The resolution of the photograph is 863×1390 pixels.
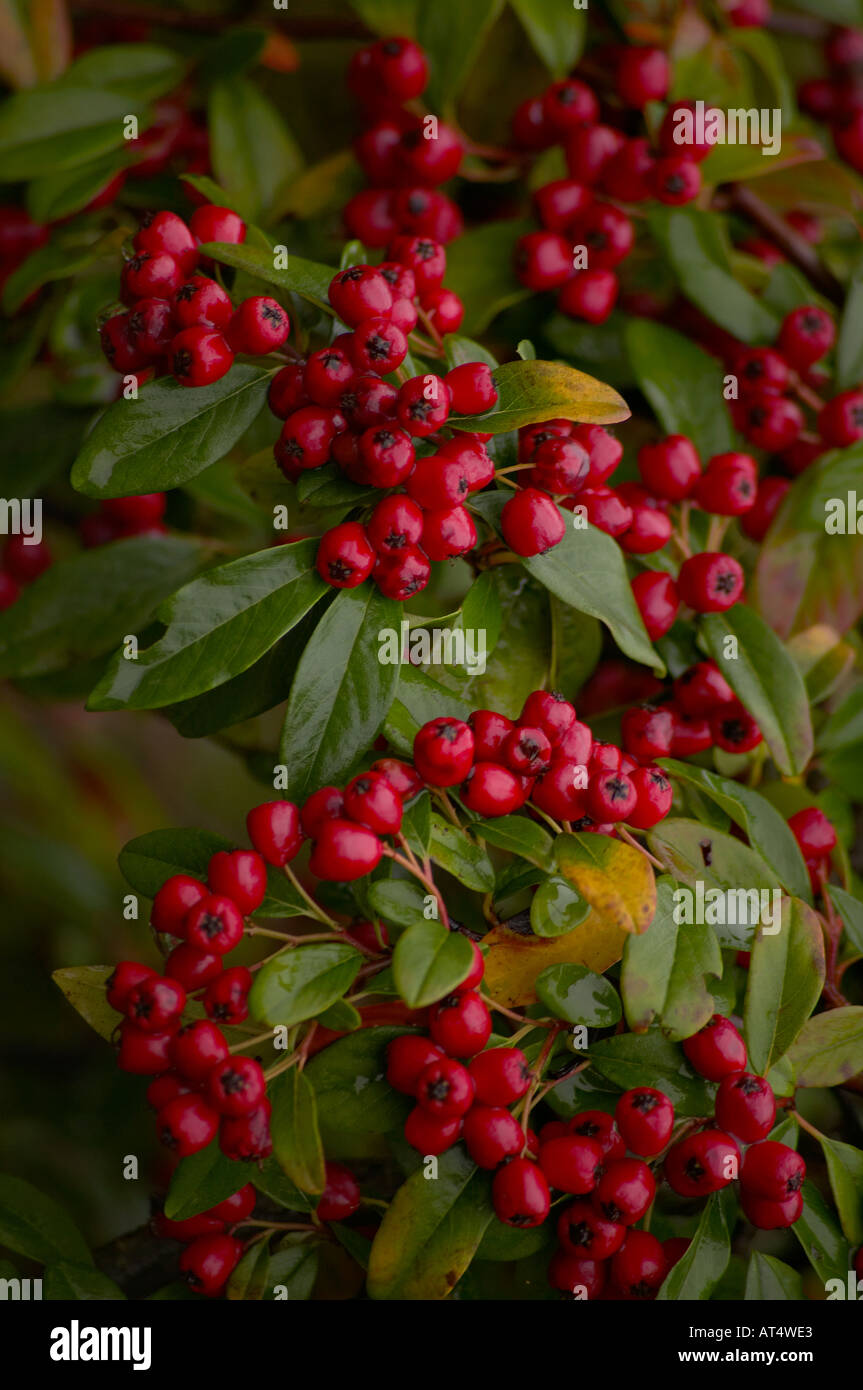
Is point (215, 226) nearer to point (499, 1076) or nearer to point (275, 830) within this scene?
point (275, 830)

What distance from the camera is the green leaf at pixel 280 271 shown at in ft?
2.78

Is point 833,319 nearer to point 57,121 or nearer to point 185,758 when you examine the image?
point 57,121

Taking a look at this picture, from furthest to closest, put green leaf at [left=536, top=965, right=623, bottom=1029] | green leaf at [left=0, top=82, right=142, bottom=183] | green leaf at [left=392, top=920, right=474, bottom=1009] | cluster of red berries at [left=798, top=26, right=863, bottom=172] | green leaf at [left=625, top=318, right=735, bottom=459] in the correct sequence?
cluster of red berries at [left=798, top=26, right=863, bottom=172] < green leaf at [left=0, top=82, right=142, bottom=183] < green leaf at [left=625, top=318, right=735, bottom=459] < green leaf at [left=536, top=965, right=623, bottom=1029] < green leaf at [left=392, top=920, right=474, bottom=1009]

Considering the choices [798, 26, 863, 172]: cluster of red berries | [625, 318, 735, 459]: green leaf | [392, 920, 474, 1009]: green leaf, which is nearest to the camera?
[392, 920, 474, 1009]: green leaf

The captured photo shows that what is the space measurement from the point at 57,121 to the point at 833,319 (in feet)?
3.05

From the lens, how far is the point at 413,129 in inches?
48.8

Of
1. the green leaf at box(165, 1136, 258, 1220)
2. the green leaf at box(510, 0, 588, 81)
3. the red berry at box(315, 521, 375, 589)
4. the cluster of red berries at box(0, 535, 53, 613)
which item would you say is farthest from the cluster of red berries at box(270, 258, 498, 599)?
the cluster of red berries at box(0, 535, 53, 613)

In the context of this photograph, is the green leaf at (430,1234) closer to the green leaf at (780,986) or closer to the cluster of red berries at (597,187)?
the green leaf at (780,986)

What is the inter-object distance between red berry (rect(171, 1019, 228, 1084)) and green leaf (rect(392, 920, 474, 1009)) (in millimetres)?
143

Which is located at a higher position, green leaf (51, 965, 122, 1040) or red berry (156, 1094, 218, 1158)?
green leaf (51, 965, 122, 1040)

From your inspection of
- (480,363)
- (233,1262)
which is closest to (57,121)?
(480,363)

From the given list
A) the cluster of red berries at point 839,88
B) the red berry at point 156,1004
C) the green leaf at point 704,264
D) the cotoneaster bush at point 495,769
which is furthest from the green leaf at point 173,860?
the cluster of red berries at point 839,88

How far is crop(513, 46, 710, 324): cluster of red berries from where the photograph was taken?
1.16 metres

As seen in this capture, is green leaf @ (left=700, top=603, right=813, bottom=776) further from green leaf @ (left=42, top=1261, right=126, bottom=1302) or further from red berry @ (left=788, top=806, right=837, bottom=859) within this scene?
green leaf @ (left=42, top=1261, right=126, bottom=1302)
